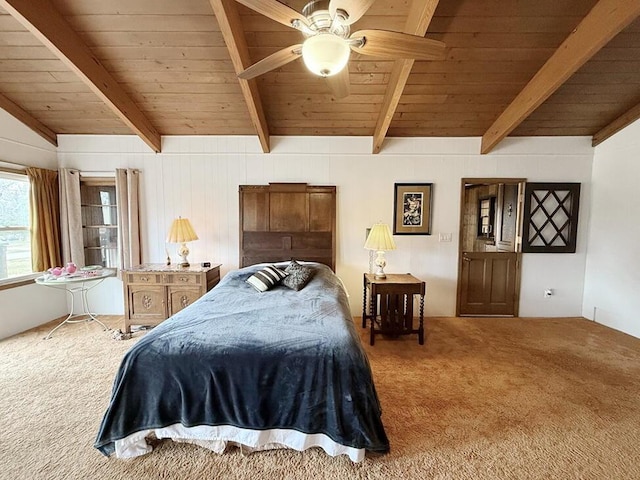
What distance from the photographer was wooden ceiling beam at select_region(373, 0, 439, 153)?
6.92ft

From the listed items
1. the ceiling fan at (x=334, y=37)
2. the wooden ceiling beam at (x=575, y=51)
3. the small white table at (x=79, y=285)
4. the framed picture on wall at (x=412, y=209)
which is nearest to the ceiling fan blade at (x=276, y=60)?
the ceiling fan at (x=334, y=37)

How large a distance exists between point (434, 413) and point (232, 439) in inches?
55.2

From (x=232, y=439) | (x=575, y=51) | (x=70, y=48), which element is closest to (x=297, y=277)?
(x=232, y=439)

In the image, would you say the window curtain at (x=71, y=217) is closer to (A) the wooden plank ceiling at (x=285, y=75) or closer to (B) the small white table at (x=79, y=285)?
(B) the small white table at (x=79, y=285)

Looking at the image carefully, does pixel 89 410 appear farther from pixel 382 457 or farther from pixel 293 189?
pixel 293 189

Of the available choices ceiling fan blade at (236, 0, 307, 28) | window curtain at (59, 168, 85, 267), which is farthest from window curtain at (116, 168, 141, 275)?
ceiling fan blade at (236, 0, 307, 28)

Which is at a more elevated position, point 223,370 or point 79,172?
point 79,172

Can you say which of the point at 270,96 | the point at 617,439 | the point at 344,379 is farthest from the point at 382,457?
the point at 270,96

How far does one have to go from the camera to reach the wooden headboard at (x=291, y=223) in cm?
395

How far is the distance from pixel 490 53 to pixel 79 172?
502 centimetres

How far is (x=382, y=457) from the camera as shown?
68.1 inches

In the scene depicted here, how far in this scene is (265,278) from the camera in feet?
9.62

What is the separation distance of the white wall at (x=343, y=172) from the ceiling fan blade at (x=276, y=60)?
6.63 ft

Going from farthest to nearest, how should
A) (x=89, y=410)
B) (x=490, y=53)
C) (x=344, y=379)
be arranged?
1. (x=490, y=53)
2. (x=89, y=410)
3. (x=344, y=379)
